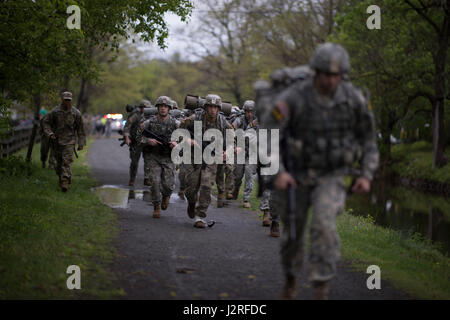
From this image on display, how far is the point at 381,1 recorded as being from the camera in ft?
96.7

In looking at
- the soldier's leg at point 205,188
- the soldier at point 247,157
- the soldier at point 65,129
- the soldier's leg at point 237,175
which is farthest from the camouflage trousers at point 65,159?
the soldier's leg at point 205,188

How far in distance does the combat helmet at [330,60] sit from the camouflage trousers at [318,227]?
36.9 inches

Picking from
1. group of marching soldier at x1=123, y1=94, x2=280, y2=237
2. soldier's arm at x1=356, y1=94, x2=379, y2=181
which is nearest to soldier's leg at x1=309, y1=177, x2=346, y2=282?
soldier's arm at x1=356, y1=94, x2=379, y2=181

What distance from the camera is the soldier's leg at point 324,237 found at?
18.0 feet

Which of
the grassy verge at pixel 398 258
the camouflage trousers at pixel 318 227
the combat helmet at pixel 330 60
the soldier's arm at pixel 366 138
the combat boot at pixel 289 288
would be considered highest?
the combat helmet at pixel 330 60

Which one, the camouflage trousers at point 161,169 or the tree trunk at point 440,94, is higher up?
the tree trunk at point 440,94

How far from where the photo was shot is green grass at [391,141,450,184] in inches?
1125

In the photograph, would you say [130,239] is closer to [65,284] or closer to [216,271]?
[216,271]

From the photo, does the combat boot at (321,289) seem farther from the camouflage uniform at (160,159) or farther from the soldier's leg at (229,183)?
the soldier's leg at (229,183)

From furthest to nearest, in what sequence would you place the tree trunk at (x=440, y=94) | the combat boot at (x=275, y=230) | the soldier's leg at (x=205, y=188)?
the tree trunk at (x=440, y=94)
the soldier's leg at (x=205, y=188)
the combat boot at (x=275, y=230)

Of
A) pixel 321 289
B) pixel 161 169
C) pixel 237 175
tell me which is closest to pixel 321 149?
pixel 321 289

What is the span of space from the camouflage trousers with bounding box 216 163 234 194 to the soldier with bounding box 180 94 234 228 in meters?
3.93

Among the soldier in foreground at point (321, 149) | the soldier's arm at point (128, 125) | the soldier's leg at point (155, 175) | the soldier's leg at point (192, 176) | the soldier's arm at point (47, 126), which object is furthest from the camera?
the soldier's arm at point (128, 125)

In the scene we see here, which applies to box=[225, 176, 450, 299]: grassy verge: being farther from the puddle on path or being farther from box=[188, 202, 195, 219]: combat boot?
the puddle on path
